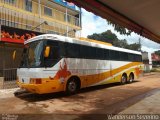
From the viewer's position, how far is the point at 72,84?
41.3ft

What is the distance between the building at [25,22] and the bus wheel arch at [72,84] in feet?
16.3

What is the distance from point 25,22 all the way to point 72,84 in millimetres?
11303

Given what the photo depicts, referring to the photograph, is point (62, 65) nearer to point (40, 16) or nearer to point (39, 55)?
point (39, 55)

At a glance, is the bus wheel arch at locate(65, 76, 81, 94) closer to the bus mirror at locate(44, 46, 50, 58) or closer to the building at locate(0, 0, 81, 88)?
the bus mirror at locate(44, 46, 50, 58)

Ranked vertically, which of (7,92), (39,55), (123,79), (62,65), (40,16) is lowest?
(7,92)

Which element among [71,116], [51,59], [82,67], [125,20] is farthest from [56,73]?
[125,20]

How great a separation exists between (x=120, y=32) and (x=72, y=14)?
6.67m

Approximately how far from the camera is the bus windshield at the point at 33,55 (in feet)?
35.7

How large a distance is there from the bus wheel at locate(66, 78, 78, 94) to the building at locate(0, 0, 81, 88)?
5.00 metres

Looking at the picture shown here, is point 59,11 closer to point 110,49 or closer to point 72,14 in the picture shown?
point 72,14

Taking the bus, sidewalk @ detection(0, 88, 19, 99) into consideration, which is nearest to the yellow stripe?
the bus

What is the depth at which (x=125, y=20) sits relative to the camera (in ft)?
21.0

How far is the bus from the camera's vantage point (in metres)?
10.8

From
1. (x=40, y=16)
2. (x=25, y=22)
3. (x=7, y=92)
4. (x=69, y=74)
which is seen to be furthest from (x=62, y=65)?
(x=40, y=16)
